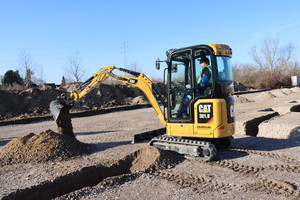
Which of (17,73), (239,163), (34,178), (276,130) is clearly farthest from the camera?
(17,73)

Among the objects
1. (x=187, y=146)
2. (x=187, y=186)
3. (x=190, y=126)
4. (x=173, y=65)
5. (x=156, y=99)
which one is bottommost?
(x=187, y=186)

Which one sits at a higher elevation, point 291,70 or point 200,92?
point 291,70

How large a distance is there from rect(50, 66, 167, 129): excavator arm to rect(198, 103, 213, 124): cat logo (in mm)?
994

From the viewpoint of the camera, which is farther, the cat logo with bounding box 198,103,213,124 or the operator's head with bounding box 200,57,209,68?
the operator's head with bounding box 200,57,209,68

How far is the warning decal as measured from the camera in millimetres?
5188

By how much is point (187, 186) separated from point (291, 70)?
66.0 meters

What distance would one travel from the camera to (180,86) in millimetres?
5641

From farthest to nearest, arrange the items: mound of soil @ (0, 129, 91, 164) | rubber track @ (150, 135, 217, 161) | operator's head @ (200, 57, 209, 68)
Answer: mound of soil @ (0, 129, 91, 164) < operator's head @ (200, 57, 209, 68) < rubber track @ (150, 135, 217, 161)

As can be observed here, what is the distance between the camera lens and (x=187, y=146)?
5.45m

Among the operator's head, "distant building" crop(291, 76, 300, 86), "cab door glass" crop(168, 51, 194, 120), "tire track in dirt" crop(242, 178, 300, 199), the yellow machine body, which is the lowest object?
"tire track in dirt" crop(242, 178, 300, 199)

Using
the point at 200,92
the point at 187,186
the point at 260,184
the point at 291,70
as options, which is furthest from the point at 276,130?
the point at 291,70

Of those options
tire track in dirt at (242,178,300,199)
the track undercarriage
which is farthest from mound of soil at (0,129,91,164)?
tire track in dirt at (242,178,300,199)

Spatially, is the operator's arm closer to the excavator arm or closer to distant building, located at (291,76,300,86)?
the excavator arm

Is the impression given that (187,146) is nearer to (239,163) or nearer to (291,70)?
(239,163)
